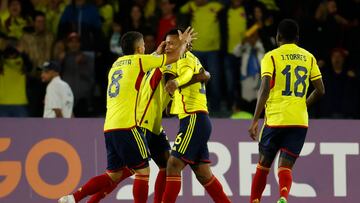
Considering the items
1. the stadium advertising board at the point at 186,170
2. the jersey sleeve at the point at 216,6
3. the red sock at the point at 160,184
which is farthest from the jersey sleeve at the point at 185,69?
the jersey sleeve at the point at 216,6

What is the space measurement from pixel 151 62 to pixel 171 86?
0.35 m

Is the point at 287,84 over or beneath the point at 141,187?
over

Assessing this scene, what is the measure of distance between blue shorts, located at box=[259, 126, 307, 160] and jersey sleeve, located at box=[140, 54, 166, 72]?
1454mm

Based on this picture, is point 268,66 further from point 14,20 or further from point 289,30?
point 14,20

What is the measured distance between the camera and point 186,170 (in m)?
15.1

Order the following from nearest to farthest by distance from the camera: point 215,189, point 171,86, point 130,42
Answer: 1. point 171,86
2. point 130,42
3. point 215,189

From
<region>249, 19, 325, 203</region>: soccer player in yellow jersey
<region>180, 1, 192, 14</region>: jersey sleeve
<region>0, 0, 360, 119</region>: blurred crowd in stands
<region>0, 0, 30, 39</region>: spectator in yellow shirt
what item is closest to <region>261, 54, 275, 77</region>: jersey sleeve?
<region>249, 19, 325, 203</region>: soccer player in yellow jersey

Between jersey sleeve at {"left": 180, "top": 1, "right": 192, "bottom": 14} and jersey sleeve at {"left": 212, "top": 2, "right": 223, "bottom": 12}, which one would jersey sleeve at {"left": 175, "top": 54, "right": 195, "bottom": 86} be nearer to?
jersey sleeve at {"left": 212, "top": 2, "right": 223, "bottom": 12}

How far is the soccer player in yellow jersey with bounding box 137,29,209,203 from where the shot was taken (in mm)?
12648

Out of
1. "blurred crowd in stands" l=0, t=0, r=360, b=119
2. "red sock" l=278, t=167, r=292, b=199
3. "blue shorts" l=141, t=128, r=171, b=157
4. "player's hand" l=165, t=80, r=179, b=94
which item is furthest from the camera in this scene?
"blurred crowd in stands" l=0, t=0, r=360, b=119

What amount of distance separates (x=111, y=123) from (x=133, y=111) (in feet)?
0.93

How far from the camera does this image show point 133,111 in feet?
40.1

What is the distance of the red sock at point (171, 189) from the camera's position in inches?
492

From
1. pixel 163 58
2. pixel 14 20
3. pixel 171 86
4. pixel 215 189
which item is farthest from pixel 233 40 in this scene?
pixel 171 86
